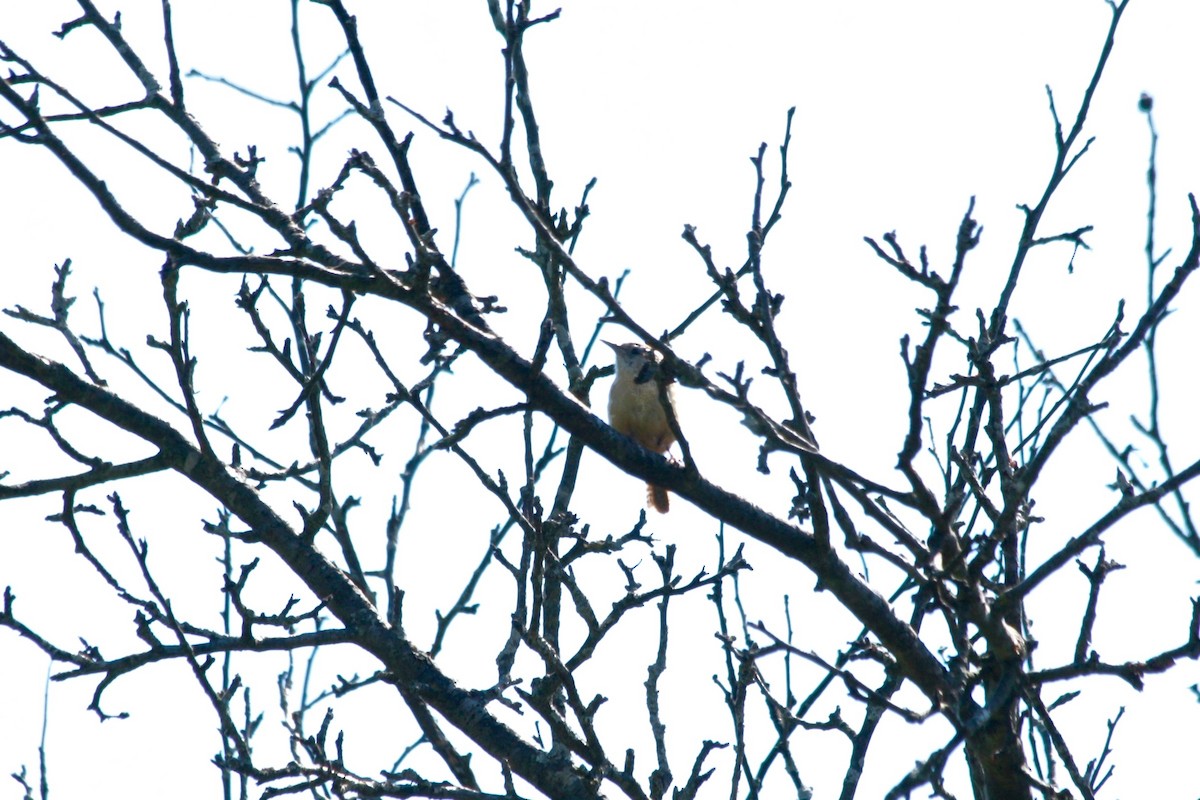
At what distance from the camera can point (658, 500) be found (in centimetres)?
767

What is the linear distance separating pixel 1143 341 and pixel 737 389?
35.7 inches

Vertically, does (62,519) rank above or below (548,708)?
above

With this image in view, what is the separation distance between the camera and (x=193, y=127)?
468 centimetres

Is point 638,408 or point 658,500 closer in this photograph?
point 638,408

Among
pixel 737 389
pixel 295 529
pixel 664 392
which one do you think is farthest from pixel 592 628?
pixel 737 389

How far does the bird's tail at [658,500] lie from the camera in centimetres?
761

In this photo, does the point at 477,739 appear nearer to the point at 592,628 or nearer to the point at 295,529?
the point at 592,628

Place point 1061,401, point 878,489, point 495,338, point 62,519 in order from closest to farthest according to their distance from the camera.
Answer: point 878,489 → point 495,338 → point 1061,401 → point 62,519

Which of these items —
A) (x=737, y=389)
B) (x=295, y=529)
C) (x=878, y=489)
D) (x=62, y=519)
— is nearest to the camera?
(x=878, y=489)

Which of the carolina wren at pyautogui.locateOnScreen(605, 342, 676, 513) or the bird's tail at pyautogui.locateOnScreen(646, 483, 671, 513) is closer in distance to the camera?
the carolina wren at pyautogui.locateOnScreen(605, 342, 676, 513)

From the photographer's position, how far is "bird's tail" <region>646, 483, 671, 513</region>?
7.61 meters

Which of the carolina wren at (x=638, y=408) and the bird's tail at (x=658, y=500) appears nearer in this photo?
the carolina wren at (x=638, y=408)

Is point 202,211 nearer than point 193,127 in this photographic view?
Yes

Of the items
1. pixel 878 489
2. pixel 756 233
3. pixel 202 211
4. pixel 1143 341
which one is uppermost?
pixel 202 211
